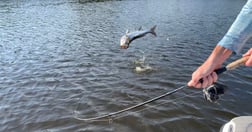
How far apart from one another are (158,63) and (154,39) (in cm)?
536

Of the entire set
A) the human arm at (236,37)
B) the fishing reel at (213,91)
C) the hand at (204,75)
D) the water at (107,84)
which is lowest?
the water at (107,84)

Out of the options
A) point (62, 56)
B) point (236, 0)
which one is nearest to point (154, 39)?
point (62, 56)

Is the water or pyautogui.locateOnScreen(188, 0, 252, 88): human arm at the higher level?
pyautogui.locateOnScreen(188, 0, 252, 88): human arm

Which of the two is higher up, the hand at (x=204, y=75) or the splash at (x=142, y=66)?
the hand at (x=204, y=75)

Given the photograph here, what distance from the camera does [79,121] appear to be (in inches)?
304

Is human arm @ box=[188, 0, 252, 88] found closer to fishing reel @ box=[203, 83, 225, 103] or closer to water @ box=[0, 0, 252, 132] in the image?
fishing reel @ box=[203, 83, 225, 103]

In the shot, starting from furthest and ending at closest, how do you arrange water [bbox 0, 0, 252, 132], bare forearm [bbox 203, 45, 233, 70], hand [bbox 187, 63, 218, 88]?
water [bbox 0, 0, 252, 132] → hand [bbox 187, 63, 218, 88] → bare forearm [bbox 203, 45, 233, 70]

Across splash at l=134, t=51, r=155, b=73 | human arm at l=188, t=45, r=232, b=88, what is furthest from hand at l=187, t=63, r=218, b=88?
splash at l=134, t=51, r=155, b=73

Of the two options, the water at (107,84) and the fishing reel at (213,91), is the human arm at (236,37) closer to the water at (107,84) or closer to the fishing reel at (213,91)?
the fishing reel at (213,91)

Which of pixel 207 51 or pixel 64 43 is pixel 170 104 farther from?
pixel 64 43

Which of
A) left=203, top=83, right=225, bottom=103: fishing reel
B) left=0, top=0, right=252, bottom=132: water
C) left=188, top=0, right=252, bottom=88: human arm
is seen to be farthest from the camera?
left=0, top=0, right=252, bottom=132: water

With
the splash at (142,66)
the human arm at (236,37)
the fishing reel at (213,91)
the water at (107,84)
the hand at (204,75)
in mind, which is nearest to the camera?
the human arm at (236,37)

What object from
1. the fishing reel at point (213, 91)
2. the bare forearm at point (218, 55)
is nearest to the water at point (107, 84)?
the fishing reel at point (213, 91)

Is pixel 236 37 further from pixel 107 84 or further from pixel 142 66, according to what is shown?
pixel 142 66
